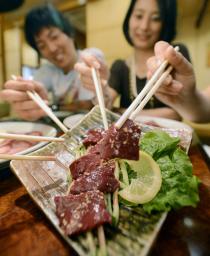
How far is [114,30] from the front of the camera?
601 cm

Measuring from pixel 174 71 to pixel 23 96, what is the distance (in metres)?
1.05

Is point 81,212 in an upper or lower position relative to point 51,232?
upper

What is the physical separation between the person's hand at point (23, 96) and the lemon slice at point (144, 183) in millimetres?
1082

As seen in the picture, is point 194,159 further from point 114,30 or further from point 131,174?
point 114,30

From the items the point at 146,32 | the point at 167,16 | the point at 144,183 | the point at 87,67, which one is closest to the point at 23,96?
the point at 87,67

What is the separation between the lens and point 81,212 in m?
0.70

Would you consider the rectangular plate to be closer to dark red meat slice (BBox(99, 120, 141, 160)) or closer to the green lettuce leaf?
the green lettuce leaf

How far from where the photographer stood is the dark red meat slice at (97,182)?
0.80 metres

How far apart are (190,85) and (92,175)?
95cm

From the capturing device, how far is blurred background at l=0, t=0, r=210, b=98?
16.4ft

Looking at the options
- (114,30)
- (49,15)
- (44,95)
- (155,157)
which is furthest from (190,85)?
(114,30)

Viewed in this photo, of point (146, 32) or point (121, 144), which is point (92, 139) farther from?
point (146, 32)

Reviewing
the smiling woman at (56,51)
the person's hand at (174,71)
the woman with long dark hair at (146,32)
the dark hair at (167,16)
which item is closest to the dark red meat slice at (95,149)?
the person's hand at (174,71)

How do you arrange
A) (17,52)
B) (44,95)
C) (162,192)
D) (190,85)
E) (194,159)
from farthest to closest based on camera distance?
(17,52), (44,95), (190,85), (194,159), (162,192)
